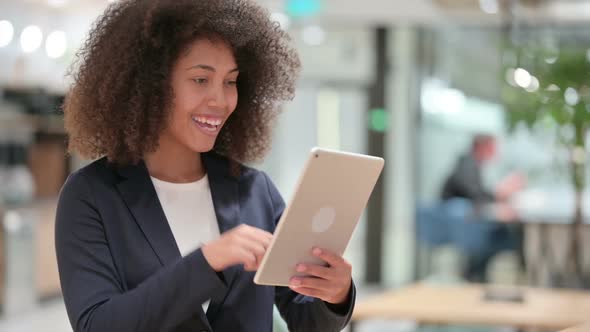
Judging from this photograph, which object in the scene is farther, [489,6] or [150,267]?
[489,6]

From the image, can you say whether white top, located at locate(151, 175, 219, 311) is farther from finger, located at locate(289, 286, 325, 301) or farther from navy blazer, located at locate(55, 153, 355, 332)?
finger, located at locate(289, 286, 325, 301)

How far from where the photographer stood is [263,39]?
217 cm

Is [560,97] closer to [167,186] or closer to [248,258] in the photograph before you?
[167,186]

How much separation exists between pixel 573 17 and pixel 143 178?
8290mm

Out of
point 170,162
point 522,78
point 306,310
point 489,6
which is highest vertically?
point 489,6

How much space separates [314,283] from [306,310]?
0.26 metres

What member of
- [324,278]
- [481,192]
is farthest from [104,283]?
[481,192]

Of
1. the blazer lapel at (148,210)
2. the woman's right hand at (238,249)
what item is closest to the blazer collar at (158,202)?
the blazer lapel at (148,210)

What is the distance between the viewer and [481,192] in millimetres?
9195

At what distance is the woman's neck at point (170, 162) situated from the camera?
2.07 meters

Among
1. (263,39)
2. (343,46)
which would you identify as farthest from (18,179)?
(263,39)

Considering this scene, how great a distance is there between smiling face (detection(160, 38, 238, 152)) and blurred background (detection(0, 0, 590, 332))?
188 inches

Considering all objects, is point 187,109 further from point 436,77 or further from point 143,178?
point 436,77

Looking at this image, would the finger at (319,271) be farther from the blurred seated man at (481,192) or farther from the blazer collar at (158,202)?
the blurred seated man at (481,192)
